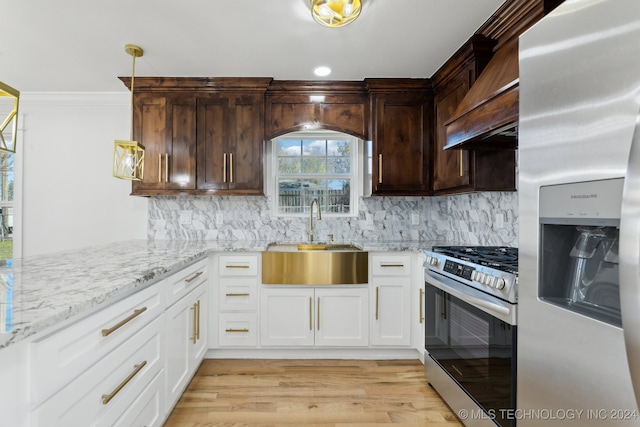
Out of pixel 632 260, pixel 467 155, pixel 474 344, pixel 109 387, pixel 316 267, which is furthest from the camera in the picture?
pixel 316 267

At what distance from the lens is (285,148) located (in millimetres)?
3580

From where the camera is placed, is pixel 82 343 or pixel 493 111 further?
pixel 493 111

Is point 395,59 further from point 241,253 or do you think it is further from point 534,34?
point 241,253

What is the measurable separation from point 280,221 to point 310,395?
1701 mm

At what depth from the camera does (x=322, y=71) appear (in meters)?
2.95

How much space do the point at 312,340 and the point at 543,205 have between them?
6.97 ft

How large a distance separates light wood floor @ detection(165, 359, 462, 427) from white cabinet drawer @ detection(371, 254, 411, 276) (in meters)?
0.72

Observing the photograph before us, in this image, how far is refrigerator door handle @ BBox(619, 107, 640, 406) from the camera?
765mm

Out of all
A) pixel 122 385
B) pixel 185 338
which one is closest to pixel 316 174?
pixel 185 338

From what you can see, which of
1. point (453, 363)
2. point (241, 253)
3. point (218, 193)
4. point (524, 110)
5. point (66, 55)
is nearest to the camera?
point (524, 110)

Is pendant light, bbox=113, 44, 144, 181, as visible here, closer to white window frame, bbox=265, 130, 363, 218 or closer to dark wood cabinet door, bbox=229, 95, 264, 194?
dark wood cabinet door, bbox=229, 95, 264, 194

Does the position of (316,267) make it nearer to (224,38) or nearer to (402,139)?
(402,139)

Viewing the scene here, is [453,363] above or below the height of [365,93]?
below

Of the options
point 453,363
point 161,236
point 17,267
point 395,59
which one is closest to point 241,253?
point 161,236
